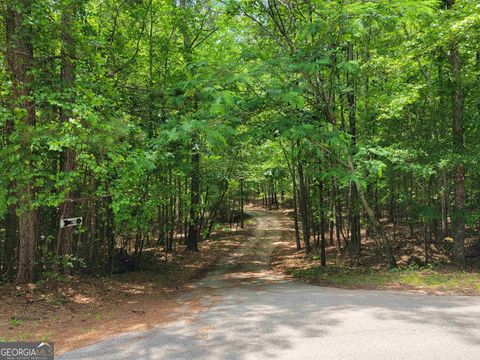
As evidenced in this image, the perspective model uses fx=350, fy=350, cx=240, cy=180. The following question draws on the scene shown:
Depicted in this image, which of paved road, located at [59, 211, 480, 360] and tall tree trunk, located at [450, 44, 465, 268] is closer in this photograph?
paved road, located at [59, 211, 480, 360]

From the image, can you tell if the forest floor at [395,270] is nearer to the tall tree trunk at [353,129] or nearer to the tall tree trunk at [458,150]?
the tall tree trunk at [458,150]

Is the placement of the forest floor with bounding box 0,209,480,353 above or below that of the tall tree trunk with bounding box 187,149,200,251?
below

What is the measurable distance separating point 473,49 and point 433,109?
228cm

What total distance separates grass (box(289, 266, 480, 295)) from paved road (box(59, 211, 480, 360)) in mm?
1651

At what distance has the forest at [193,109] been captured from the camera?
7383mm

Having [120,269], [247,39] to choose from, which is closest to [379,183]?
[247,39]

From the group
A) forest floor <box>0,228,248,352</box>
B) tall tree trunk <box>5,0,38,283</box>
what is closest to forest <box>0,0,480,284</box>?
tall tree trunk <box>5,0,38,283</box>

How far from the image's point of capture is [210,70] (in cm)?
851

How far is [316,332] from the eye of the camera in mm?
4875

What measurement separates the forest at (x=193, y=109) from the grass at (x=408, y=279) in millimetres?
1418

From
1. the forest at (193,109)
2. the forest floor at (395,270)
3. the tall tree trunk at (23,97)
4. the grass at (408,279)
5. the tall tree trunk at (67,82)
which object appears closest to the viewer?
the tall tree trunk at (23,97)

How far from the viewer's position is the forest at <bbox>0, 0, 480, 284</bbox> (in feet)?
24.2

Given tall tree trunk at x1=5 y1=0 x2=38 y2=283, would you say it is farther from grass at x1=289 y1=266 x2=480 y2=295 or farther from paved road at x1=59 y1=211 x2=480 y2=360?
grass at x1=289 y1=266 x2=480 y2=295

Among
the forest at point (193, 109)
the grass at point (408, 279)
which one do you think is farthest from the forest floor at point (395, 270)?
the forest at point (193, 109)
